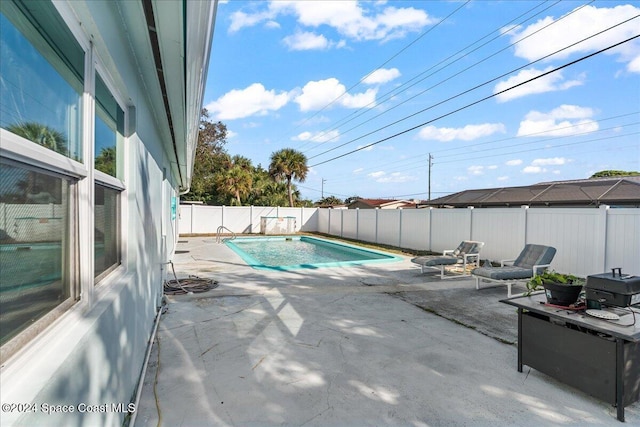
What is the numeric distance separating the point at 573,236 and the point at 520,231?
53.0 inches

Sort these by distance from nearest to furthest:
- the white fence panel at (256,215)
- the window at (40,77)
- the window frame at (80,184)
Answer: the window at (40,77) < the window frame at (80,184) < the white fence panel at (256,215)

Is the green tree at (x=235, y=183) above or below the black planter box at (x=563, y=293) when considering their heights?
above

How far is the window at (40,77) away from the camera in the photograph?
98cm

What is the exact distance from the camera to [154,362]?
319 cm

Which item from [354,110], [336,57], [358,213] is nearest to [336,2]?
[336,57]

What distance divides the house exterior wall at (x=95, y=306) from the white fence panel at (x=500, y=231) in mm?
9143

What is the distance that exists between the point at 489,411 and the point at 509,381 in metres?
0.60

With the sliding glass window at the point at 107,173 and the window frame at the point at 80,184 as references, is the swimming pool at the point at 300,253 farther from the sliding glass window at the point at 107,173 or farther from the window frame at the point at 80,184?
the window frame at the point at 80,184

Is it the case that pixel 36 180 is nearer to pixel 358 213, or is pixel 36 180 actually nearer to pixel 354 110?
pixel 358 213

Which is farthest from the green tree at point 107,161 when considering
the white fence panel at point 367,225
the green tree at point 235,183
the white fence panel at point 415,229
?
the green tree at point 235,183

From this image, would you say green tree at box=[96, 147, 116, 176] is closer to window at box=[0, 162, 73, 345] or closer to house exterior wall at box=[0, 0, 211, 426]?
house exterior wall at box=[0, 0, 211, 426]

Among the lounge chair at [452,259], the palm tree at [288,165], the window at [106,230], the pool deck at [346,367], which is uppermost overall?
the palm tree at [288,165]

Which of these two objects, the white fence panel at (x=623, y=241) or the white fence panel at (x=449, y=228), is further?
the white fence panel at (x=449, y=228)

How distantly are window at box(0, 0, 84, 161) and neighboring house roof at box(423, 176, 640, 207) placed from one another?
16.7 m
